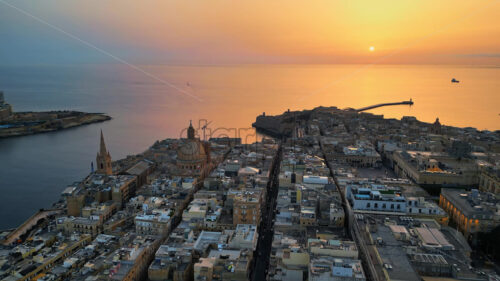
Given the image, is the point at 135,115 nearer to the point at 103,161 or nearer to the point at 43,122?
the point at 43,122

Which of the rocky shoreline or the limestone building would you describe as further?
the rocky shoreline

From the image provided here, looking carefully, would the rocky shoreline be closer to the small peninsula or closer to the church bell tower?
the small peninsula

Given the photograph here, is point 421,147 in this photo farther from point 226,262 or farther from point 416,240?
point 226,262

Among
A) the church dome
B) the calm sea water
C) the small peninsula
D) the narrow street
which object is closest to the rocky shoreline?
the small peninsula

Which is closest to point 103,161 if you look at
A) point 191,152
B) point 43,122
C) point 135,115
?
point 191,152

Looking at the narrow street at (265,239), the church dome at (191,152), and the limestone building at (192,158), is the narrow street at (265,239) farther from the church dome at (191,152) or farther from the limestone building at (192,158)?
the church dome at (191,152)

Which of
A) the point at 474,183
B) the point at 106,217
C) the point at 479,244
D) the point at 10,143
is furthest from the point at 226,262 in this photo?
the point at 10,143

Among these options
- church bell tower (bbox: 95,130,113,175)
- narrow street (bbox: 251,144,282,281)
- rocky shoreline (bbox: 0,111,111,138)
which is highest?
rocky shoreline (bbox: 0,111,111,138)

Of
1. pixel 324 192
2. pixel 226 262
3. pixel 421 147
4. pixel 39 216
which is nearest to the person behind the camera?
pixel 226 262

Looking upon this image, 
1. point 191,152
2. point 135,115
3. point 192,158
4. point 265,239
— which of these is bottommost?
point 265,239
